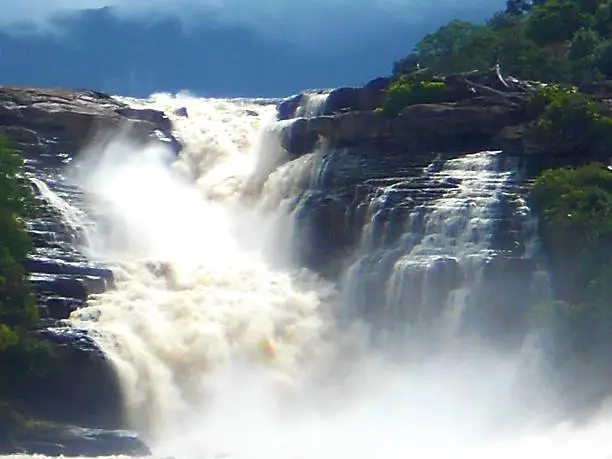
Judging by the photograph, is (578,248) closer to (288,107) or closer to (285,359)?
(285,359)

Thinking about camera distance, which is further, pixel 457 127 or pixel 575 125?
pixel 457 127

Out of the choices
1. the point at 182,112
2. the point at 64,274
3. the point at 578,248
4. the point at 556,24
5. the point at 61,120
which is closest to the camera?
the point at 578,248

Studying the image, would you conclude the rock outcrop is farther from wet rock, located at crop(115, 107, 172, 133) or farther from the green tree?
the green tree

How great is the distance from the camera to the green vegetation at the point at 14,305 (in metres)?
48.4

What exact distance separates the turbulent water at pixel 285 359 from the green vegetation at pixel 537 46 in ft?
65.1

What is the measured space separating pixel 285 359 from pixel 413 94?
14.9 metres

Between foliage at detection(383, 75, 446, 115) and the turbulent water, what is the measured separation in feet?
13.7

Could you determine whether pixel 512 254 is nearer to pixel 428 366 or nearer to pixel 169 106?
pixel 428 366

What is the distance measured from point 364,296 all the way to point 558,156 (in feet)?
32.1

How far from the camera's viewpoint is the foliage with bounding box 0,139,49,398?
4841 cm

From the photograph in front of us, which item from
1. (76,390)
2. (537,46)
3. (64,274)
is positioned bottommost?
(76,390)

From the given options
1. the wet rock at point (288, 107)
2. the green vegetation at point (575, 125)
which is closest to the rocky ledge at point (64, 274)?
the wet rock at point (288, 107)

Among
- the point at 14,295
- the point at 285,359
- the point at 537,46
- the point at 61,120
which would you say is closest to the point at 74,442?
the point at 14,295

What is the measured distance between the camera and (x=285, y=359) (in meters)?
52.6
